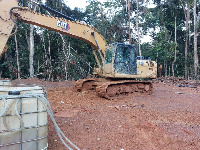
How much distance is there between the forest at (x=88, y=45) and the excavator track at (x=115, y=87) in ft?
17.7

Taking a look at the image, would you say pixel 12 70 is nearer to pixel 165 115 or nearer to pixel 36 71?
pixel 36 71

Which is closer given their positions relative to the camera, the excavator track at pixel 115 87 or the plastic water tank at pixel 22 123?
the plastic water tank at pixel 22 123

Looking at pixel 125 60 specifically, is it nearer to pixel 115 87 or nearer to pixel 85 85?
pixel 115 87

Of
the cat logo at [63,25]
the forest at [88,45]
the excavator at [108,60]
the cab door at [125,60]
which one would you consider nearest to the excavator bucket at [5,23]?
the excavator at [108,60]

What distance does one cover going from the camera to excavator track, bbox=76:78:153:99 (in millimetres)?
7937

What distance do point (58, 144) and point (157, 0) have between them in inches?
1148

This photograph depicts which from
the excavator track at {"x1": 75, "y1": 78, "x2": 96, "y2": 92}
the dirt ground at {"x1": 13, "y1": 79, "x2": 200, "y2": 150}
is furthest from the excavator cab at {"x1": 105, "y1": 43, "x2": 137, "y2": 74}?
the dirt ground at {"x1": 13, "y1": 79, "x2": 200, "y2": 150}

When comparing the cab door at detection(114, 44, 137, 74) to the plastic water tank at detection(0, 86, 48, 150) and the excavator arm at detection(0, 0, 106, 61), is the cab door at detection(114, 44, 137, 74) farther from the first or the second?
the plastic water tank at detection(0, 86, 48, 150)

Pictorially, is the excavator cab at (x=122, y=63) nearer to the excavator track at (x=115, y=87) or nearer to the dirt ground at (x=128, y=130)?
the excavator track at (x=115, y=87)

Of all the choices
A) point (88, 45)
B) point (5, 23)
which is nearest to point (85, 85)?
point (5, 23)

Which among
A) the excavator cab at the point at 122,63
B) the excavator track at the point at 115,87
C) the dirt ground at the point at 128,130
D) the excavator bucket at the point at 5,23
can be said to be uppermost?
the excavator bucket at the point at 5,23

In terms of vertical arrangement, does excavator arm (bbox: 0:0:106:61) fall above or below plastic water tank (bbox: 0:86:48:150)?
above

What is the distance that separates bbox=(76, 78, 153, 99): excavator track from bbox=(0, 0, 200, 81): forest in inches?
212

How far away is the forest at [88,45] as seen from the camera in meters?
16.2
